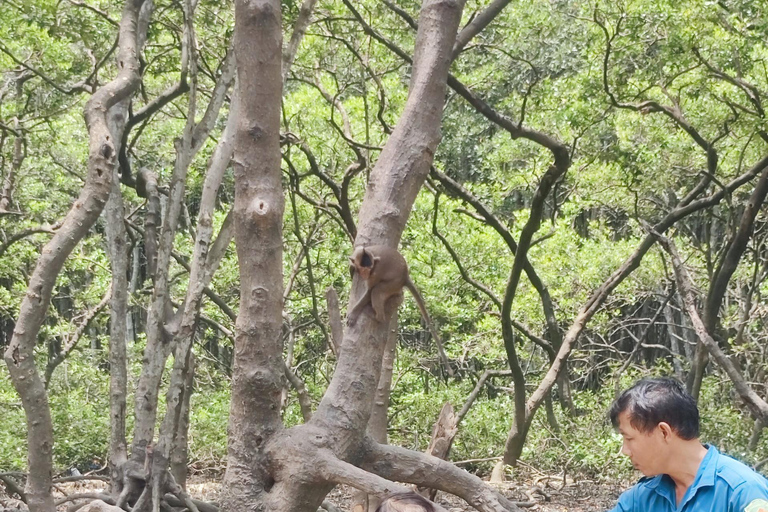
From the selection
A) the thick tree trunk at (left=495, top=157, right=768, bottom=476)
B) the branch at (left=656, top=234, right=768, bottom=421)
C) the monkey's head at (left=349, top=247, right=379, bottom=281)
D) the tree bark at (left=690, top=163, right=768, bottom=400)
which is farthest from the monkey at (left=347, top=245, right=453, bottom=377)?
the thick tree trunk at (left=495, top=157, right=768, bottom=476)

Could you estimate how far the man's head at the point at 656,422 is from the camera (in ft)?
6.53

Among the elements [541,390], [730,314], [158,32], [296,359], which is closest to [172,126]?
[296,359]

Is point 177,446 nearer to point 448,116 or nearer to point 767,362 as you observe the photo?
point 767,362

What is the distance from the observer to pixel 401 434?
8.93 m

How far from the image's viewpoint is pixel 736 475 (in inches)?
76.1

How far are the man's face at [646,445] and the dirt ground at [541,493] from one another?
377cm

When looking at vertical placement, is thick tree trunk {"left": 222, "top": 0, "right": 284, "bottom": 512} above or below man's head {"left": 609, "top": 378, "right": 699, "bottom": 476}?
above

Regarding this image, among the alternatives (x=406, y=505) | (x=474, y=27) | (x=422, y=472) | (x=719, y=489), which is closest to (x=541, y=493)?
(x=474, y=27)

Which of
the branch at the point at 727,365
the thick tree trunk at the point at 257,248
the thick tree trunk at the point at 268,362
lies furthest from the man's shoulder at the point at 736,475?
the branch at the point at 727,365

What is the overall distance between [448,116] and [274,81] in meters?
12.4

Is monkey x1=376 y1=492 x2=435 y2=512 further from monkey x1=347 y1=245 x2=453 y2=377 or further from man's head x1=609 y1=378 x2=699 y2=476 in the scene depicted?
monkey x1=347 y1=245 x2=453 y2=377

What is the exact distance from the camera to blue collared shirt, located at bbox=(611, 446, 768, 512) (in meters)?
1.89

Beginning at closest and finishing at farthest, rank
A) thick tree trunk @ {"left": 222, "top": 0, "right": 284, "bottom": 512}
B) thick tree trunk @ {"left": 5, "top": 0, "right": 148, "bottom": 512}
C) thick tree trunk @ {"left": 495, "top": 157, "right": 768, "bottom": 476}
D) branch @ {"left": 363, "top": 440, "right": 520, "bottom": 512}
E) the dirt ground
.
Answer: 1. thick tree trunk @ {"left": 222, "top": 0, "right": 284, "bottom": 512}
2. branch @ {"left": 363, "top": 440, "right": 520, "bottom": 512}
3. thick tree trunk @ {"left": 5, "top": 0, "right": 148, "bottom": 512}
4. the dirt ground
5. thick tree trunk @ {"left": 495, "top": 157, "right": 768, "bottom": 476}

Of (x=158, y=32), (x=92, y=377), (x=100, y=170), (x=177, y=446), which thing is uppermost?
(x=158, y=32)
